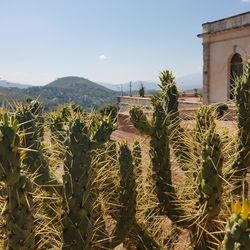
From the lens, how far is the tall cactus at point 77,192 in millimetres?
3902

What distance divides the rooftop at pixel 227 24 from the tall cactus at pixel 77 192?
63.6ft

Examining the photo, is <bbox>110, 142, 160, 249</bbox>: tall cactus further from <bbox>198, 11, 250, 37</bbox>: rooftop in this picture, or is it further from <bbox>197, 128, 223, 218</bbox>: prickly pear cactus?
<bbox>198, 11, 250, 37</bbox>: rooftop

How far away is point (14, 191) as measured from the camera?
330cm

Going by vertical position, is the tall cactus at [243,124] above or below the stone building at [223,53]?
below

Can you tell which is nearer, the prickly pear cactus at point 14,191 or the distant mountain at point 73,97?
the prickly pear cactus at point 14,191

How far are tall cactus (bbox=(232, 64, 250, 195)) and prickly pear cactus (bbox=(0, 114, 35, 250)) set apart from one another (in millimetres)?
3083

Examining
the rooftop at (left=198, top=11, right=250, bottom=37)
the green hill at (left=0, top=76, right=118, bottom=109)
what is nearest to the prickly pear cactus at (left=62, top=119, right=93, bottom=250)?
the green hill at (left=0, top=76, right=118, bottom=109)

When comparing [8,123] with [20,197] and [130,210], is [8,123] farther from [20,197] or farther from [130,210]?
[130,210]

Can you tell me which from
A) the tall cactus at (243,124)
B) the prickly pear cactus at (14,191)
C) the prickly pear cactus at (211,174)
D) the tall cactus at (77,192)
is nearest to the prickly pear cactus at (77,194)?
the tall cactus at (77,192)

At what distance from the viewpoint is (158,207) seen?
6125mm

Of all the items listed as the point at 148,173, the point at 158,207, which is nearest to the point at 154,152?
the point at 148,173

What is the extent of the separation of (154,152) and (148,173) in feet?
1.15

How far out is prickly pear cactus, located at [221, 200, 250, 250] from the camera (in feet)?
8.16

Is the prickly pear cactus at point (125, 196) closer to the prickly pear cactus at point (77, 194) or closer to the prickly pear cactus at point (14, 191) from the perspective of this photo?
the prickly pear cactus at point (77, 194)
